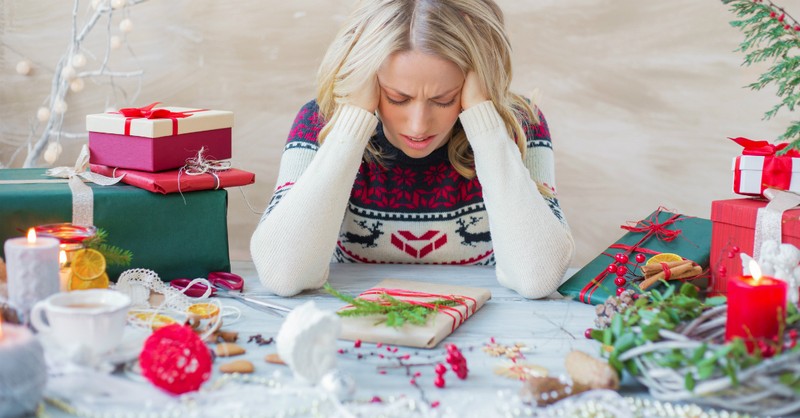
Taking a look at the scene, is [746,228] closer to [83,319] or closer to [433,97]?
[433,97]

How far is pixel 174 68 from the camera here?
9.08 feet

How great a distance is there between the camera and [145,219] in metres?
1.43

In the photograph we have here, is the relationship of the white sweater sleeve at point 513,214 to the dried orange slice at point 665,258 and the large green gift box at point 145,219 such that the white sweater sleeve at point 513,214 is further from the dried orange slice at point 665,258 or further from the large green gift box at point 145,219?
the large green gift box at point 145,219

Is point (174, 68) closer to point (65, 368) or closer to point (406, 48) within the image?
point (406, 48)

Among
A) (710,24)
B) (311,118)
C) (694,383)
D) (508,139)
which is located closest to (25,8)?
(311,118)

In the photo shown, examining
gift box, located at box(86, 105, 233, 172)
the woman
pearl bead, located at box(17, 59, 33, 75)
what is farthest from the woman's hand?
pearl bead, located at box(17, 59, 33, 75)

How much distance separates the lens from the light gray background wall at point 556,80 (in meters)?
2.72

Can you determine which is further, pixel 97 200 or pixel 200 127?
pixel 200 127

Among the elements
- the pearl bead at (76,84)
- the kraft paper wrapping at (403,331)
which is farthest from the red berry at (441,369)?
the pearl bead at (76,84)

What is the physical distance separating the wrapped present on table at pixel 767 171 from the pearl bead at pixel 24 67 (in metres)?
2.20

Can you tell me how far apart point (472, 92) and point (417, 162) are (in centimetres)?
24

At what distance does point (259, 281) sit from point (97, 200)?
317 millimetres

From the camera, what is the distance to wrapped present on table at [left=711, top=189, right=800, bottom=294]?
124cm

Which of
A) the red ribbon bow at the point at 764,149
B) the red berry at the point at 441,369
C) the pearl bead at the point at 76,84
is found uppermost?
the pearl bead at the point at 76,84
